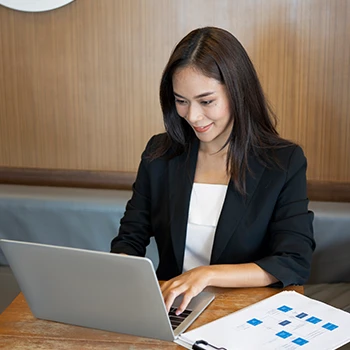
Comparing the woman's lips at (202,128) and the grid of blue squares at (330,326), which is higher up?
the woman's lips at (202,128)

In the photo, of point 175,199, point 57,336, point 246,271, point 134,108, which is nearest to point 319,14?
point 134,108

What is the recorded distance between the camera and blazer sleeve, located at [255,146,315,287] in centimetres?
167

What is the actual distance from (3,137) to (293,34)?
131cm

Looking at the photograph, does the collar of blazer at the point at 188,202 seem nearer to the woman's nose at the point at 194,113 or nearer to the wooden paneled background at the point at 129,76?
the woman's nose at the point at 194,113

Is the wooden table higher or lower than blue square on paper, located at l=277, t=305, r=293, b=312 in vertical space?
lower

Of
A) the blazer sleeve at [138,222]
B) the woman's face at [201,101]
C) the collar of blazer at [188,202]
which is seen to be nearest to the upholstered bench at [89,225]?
the blazer sleeve at [138,222]

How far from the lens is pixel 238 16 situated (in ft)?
8.07

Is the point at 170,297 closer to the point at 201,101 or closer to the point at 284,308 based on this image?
the point at 284,308

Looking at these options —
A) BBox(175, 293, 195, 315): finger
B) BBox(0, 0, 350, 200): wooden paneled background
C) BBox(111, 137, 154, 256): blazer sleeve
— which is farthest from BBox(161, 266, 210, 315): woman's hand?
BBox(0, 0, 350, 200): wooden paneled background

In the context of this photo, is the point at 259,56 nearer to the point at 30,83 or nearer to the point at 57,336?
the point at 30,83

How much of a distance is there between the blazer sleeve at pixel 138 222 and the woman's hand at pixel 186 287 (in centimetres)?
38

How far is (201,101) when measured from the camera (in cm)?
176

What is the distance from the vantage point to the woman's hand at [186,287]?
1.47 m

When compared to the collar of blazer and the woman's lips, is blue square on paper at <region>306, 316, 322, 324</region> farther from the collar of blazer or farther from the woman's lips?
the woman's lips
